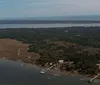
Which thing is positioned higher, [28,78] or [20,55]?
[20,55]

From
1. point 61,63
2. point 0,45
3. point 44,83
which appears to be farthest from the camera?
point 0,45

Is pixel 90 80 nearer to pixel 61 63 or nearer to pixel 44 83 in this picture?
pixel 44 83

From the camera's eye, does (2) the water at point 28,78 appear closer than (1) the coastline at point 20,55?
Yes

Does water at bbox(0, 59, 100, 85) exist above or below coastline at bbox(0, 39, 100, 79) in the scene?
below

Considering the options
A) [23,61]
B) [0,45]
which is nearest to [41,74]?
[23,61]

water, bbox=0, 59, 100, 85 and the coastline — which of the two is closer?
water, bbox=0, 59, 100, 85

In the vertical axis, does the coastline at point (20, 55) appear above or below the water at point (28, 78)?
above

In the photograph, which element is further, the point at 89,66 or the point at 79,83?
the point at 89,66

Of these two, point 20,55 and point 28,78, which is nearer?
point 28,78
